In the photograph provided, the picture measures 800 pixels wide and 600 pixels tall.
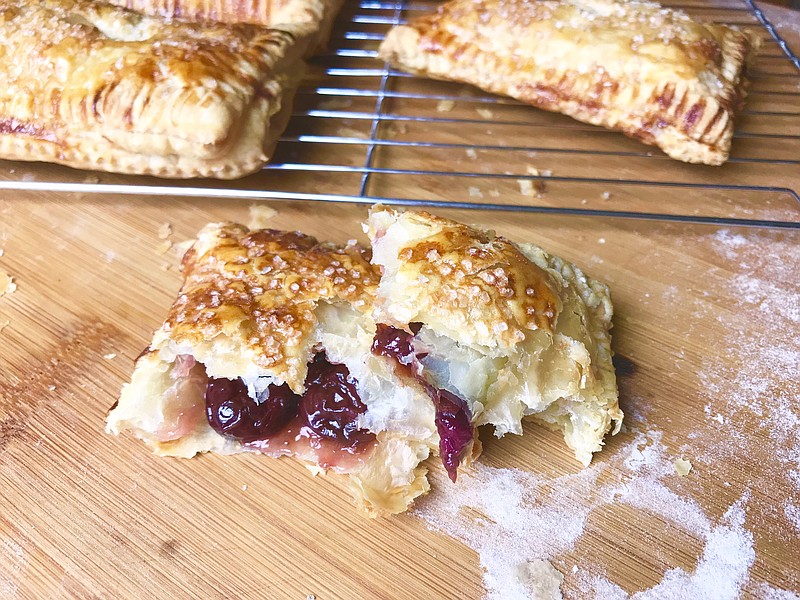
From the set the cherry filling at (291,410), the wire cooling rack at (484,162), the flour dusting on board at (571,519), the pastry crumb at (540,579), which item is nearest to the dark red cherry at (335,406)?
the cherry filling at (291,410)

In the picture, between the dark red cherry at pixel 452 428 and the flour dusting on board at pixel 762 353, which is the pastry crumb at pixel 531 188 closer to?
the flour dusting on board at pixel 762 353

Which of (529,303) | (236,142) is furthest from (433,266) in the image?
(236,142)

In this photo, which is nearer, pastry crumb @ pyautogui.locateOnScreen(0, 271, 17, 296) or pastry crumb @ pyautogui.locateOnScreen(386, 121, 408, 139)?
pastry crumb @ pyautogui.locateOnScreen(0, 271, 17, 296)

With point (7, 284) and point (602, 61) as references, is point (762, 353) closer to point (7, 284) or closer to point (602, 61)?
point (602, 61)

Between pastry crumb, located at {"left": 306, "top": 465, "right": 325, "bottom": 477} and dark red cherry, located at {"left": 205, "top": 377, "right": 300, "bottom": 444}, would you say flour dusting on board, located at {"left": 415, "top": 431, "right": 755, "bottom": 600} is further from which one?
dark red cherry, located at {"left": 205, "top": 377, "right": 300, "bottom": 444}

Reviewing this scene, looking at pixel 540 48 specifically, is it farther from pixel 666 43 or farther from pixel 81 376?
pixel 81 376

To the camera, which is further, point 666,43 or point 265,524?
point 666,43

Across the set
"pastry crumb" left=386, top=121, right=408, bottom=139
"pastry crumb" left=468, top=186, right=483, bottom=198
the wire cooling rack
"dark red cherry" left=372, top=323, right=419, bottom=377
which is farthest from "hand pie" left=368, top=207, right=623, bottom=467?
"pastry crumb" left=386, top=121, right=408, bottom=139
